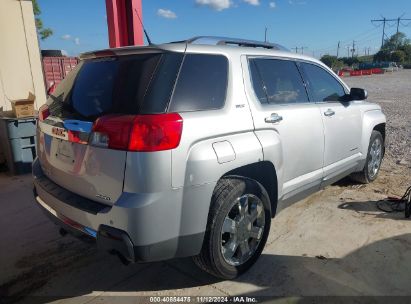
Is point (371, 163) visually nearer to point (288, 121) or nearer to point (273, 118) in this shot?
point (288, 121)

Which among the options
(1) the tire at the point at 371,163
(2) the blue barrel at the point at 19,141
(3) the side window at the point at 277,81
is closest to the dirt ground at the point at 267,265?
(1) the tire at the point at 371,163

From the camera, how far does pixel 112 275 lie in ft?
10.2

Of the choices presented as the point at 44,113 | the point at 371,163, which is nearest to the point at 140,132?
the point at 44,113

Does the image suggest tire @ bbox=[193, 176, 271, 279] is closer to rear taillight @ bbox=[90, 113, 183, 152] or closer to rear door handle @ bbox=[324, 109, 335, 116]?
rear taillight @ bbox=[90, 113, 183, 152]

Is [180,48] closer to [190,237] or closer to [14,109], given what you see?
[190,237]

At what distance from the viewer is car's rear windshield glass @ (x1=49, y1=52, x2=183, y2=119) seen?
92.2 inches

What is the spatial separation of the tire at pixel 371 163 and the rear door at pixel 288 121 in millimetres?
1483

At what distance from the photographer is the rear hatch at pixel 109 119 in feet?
7.46

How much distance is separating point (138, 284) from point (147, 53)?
184 centimetres

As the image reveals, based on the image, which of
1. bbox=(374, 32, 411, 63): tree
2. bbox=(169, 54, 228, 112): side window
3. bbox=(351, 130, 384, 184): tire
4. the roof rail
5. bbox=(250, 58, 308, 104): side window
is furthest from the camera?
bbox=(374, 32, 411, 63): tree

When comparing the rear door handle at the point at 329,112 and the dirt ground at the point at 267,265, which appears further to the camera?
the rear door handle at the point at 329,112

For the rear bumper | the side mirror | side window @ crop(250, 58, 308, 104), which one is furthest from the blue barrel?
the side mirror

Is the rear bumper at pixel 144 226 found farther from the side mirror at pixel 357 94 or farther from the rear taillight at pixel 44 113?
the side mirror at pixel 357 94

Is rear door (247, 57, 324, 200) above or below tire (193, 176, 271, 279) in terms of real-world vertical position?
above
